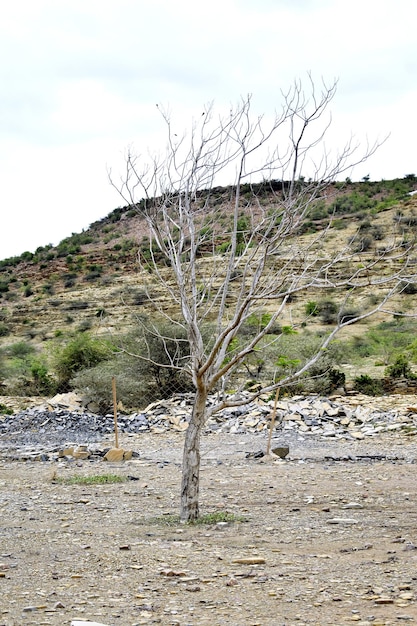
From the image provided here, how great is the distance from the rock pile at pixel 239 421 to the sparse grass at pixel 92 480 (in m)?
4.18

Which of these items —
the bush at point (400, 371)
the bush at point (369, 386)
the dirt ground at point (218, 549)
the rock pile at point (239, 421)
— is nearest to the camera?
the dirt ground at point (218, 549)

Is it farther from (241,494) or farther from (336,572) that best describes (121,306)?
(336,572)

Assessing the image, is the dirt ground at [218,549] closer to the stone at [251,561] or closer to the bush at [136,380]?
the stone at [251,561]

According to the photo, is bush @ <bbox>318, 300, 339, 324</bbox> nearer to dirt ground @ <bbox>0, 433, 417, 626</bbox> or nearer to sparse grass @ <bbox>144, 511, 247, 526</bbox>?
dirt ground @ <bbox>0, 433, 417, 626</bbox>

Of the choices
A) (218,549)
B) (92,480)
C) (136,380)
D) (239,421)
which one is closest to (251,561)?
(218,549)

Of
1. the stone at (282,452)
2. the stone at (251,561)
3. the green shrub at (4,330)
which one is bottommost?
the stone at (282,452)

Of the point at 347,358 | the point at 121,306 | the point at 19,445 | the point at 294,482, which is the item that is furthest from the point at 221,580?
the point at 121,306

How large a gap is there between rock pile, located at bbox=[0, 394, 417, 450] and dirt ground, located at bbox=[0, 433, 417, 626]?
13.5 ft

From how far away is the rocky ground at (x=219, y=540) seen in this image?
4906 mm

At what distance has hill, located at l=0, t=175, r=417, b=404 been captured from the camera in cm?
2980

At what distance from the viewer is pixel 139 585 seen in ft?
17.8

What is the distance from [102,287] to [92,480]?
36932mm

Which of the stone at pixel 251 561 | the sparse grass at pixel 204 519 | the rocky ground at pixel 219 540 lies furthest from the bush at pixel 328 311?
the stone at pixel 251 561

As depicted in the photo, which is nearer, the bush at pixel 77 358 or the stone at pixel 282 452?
the stone at pixel 282 452
